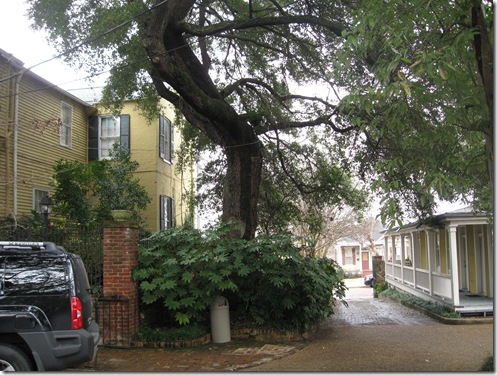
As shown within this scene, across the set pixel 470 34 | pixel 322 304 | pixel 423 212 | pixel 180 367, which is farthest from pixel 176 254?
pixel 423 212

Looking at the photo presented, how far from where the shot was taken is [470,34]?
5.75 m

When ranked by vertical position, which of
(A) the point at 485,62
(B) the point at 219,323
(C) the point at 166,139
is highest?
(C) the point at 166,139

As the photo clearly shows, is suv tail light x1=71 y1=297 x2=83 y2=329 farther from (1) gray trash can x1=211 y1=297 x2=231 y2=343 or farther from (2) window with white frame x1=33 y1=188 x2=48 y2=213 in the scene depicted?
(2) window with white frame x1=33 y1=188 x2=48 y2=213

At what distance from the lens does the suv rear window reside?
6.25 meters

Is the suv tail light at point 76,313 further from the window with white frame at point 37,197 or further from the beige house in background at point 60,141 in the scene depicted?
the window with white frame at point 37,197

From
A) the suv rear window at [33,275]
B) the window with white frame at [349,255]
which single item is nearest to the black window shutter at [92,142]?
the suv rear window at [33,275]

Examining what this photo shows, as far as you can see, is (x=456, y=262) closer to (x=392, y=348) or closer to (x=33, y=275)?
(x=392, y=348)

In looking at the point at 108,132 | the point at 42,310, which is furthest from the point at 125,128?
the point at 42,310

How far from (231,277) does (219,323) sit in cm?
98

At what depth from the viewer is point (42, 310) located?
615cm

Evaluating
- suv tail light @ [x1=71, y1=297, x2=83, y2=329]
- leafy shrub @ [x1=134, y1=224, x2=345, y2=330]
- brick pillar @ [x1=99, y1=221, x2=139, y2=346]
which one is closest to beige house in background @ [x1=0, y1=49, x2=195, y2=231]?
brick pillar @ [x1=99, y1=221, x2=139, y2=346]

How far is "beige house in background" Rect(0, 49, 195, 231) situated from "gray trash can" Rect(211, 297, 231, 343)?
6128 millimetres

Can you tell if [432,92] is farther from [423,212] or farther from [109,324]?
[423,212]

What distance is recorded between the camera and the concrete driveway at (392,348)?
325 inches
